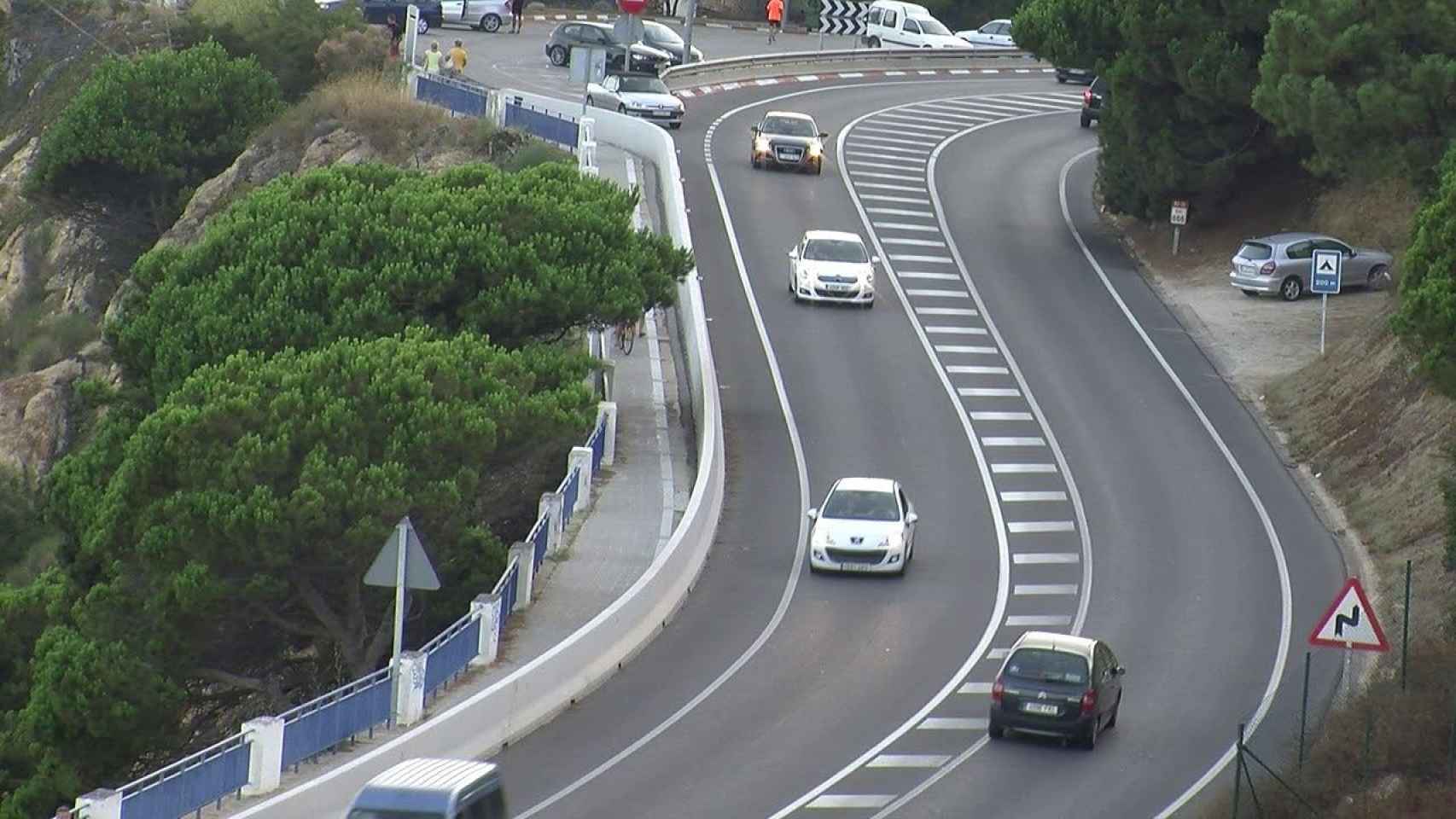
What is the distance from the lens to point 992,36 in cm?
8494

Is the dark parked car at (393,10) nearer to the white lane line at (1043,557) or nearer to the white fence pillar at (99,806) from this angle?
the white lane line at (1043,557)

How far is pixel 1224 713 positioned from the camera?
95.0 ft

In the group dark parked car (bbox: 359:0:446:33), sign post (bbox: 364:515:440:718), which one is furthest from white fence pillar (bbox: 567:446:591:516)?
dark parked car (bbox: 359:0:446:33)

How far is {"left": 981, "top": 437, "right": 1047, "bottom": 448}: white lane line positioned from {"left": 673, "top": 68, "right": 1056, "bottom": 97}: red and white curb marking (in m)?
30.3

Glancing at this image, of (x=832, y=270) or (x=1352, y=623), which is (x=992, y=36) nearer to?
(x=832, y=270)

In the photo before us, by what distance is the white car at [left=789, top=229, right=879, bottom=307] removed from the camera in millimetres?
48719

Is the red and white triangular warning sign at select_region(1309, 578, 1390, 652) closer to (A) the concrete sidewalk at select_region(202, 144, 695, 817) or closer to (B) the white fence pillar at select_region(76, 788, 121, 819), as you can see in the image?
(A) the concrete sidewalk at select_region(202, 144, 695, 817)

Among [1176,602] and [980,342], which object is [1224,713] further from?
[980,342]

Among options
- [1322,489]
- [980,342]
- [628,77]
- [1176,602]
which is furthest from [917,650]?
[628,77]

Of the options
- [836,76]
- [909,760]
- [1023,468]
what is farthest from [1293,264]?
[836,76]

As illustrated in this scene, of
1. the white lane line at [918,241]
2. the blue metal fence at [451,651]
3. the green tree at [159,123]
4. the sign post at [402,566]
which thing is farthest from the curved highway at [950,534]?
the green tree at [159,123]

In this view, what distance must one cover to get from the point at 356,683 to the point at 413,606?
30.3 feet

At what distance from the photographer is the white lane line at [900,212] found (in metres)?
56.8

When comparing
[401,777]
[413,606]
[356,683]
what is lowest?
[413,606]
